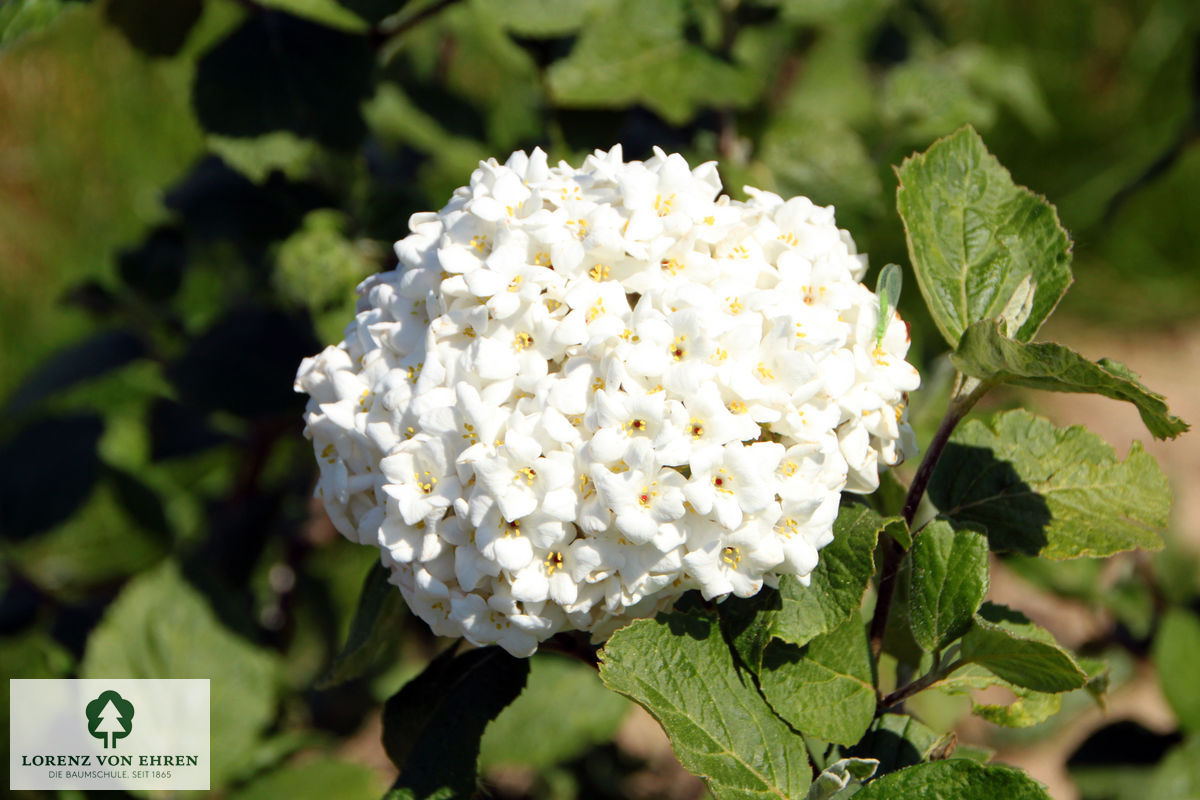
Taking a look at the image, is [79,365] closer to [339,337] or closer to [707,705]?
[339,337]

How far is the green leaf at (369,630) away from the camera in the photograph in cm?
157

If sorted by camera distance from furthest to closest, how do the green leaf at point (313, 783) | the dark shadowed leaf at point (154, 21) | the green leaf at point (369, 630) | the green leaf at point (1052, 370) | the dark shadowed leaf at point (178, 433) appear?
1. the dark shadowed leaf at point (178, 433)
2. the dark shadowed leaf at point (154, 21)
3. the green leaf at point (313, 783)
4. the green leaf at point (369, 630)
5. the green leaf at point (1052, 370)

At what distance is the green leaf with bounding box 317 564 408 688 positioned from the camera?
5.16 feet

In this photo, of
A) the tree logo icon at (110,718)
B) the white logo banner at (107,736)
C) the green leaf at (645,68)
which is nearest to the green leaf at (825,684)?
the green leaf at (645,68)

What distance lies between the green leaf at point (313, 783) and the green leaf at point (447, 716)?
72 centimetres

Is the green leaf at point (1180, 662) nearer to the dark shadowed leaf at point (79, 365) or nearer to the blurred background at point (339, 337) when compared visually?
the blurred background at point (339, 337)

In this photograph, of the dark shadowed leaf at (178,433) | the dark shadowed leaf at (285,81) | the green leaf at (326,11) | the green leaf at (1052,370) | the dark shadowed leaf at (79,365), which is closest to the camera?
the green leaf at (1052,370)

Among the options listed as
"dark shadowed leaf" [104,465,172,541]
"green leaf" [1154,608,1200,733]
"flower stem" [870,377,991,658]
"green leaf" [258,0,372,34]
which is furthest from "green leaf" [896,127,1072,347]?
"dark shadowed leaf" [104,465,172,541]

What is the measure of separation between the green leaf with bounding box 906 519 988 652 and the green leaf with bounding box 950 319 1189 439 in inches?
8.7

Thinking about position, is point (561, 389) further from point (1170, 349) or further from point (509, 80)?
point (1170, 349)

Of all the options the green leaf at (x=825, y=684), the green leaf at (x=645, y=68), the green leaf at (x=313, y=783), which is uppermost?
the green leaf at (x=645, y=68)

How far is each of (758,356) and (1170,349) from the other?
4.53 metres

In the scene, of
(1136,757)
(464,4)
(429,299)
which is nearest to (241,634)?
→ (429,299)

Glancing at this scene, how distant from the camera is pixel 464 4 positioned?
9.27 feet
